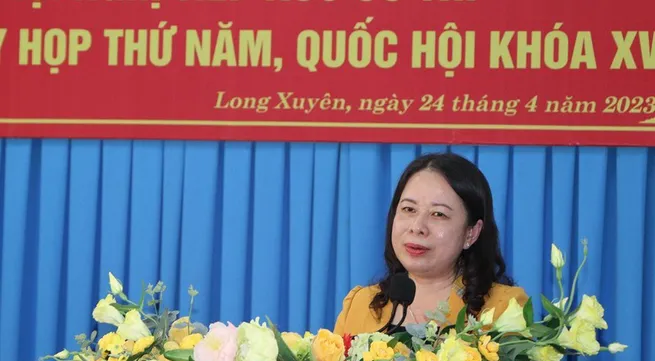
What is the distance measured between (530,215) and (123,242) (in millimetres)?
1280

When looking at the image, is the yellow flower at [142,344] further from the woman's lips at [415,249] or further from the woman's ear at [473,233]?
the woman's ear at [473,233]

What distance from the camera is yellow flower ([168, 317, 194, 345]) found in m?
1.30

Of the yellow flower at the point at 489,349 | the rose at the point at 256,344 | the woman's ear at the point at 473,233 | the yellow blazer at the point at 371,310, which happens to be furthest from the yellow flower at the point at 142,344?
the woman's ear at the point at 473,233

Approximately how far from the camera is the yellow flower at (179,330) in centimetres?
130

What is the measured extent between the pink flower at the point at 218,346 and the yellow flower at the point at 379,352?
0.16 metres

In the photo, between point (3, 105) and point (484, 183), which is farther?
point (3, 105)

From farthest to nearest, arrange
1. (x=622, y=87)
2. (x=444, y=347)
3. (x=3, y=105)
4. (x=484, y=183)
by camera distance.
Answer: (x=3, y=105) → (x=622, y=87) → (x=484, y=183) → (x=444, y=347)

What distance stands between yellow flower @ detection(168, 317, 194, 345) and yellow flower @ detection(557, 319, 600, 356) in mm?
487

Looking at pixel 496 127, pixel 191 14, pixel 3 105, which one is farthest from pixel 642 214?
pixel 3 105

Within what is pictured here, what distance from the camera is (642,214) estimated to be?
9.41ft

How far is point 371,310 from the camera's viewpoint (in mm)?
2188

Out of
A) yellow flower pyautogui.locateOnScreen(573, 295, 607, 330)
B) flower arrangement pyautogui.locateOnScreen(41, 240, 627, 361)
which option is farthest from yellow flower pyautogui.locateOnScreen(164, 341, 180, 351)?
yellow flower pyautogui.locateOnScreen(573, 295, 607, 330)

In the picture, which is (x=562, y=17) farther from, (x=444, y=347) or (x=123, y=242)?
(x=444, y=347)

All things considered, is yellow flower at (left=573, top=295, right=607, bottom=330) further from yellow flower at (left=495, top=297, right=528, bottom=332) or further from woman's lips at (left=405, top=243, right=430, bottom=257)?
woman's lips at (left=405, top=243, right=430, bottom=257)
